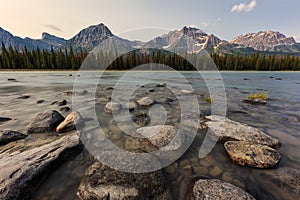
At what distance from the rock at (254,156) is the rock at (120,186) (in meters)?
2.39

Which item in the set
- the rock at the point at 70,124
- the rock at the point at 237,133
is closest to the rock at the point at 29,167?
the rock at the point at 70,124

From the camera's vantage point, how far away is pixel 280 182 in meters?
3.60

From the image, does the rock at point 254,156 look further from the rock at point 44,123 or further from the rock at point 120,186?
the rock at point 44,123

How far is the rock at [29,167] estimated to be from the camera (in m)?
2.95

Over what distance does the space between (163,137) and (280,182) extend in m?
3.29

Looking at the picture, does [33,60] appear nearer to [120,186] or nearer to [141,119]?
[141,119]

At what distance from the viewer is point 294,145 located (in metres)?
5.29

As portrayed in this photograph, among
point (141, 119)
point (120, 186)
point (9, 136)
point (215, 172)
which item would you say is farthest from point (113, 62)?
point (120, 186)

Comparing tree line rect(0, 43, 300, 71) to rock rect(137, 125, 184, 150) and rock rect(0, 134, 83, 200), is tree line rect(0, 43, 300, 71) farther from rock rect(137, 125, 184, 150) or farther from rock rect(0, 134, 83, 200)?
rock rect(0, 134, 83, 200)

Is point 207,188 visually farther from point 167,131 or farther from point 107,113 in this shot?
point 107,113

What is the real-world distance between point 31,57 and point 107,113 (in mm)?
96186

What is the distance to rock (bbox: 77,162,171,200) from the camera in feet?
9.88

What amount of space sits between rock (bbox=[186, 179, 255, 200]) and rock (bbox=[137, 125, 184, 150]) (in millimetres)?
1727

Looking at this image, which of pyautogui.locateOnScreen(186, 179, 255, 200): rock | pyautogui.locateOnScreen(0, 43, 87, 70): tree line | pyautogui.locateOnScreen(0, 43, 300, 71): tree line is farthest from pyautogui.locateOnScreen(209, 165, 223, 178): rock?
pyautogui.locateOnScreen(0, 43, 87, 70): tree line
